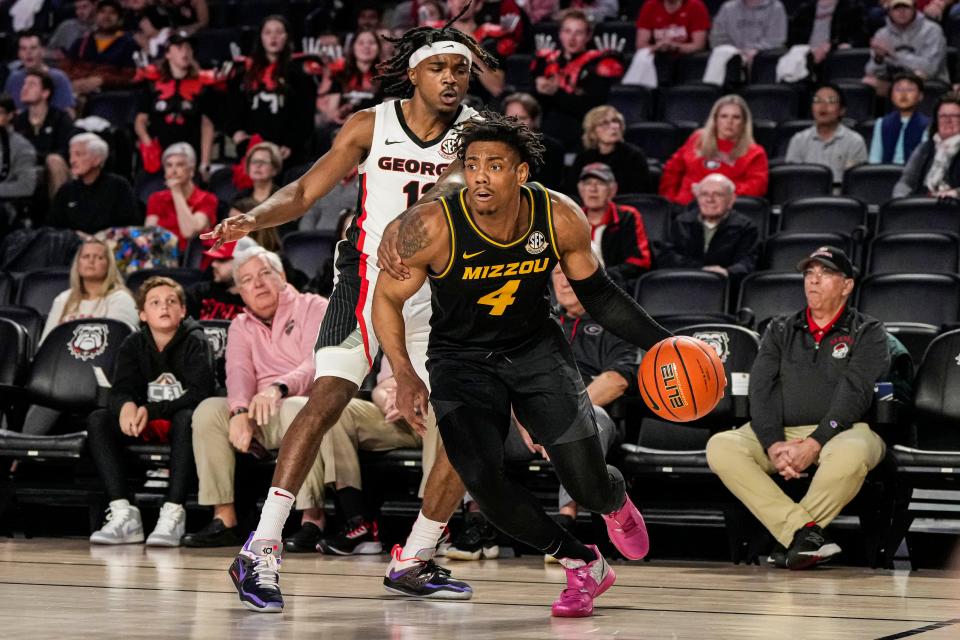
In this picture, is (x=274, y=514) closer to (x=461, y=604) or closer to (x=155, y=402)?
(x=461, y=604)

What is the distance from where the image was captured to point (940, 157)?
808cm

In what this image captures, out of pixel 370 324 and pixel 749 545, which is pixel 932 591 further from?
pixel 370 324

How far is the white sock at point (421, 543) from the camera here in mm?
4449

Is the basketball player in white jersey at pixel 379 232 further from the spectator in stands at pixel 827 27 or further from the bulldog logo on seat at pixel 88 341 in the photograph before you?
the spectator in stands at pixel 827 27

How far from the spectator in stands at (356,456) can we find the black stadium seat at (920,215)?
318cm

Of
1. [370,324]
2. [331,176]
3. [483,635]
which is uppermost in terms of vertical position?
[331,176]

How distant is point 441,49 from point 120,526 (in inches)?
116

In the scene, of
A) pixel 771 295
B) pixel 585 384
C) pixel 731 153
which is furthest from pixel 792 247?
pixel 585 384

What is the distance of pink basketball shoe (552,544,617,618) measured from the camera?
4008 mm

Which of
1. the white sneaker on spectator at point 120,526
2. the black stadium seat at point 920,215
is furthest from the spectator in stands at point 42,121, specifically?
the black stadium seat at point 920,215

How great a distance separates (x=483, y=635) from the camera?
3.55 meters

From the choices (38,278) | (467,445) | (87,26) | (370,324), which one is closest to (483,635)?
(467,445)

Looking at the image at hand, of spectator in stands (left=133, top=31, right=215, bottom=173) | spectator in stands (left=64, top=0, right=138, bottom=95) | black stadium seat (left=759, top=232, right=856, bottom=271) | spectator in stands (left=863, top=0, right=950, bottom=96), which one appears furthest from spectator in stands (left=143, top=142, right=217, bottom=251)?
spectator in stands (left=863, top=0, right=950, bottom=96)

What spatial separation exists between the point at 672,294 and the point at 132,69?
615 cm
